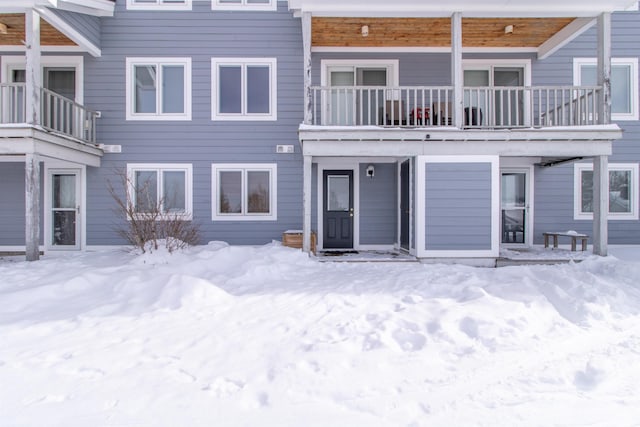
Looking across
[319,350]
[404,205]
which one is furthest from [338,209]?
[319,350]

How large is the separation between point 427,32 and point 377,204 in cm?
421

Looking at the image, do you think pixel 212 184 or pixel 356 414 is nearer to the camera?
pixel 356 414

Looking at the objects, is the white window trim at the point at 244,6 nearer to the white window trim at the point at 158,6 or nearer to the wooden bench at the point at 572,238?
the white window trim at the point at 158,6

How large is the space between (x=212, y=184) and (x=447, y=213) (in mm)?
5671

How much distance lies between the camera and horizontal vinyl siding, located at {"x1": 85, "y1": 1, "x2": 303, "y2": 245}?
9305 millimetres

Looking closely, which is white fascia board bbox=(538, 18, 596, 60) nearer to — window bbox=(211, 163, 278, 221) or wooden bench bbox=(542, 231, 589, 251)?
wooden bench bbox=(542, 231, 589, 251)

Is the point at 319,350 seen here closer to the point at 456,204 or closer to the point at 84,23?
the point at 456,204

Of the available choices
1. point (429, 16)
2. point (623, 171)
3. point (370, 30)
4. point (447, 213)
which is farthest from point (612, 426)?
point (623, 171)

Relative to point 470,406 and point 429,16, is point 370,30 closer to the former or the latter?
point 429,16

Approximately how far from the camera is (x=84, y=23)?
863 centimetres

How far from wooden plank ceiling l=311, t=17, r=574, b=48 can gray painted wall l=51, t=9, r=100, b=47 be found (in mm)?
5311

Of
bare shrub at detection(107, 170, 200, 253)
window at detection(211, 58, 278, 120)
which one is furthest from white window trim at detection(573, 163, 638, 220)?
bare shrub at detection(107, 170, 200, 253)

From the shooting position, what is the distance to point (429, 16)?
764 centimetres

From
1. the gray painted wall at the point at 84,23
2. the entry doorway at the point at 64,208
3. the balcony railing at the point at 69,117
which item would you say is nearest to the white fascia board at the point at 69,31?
the gray painted wall at the point at 84,23
